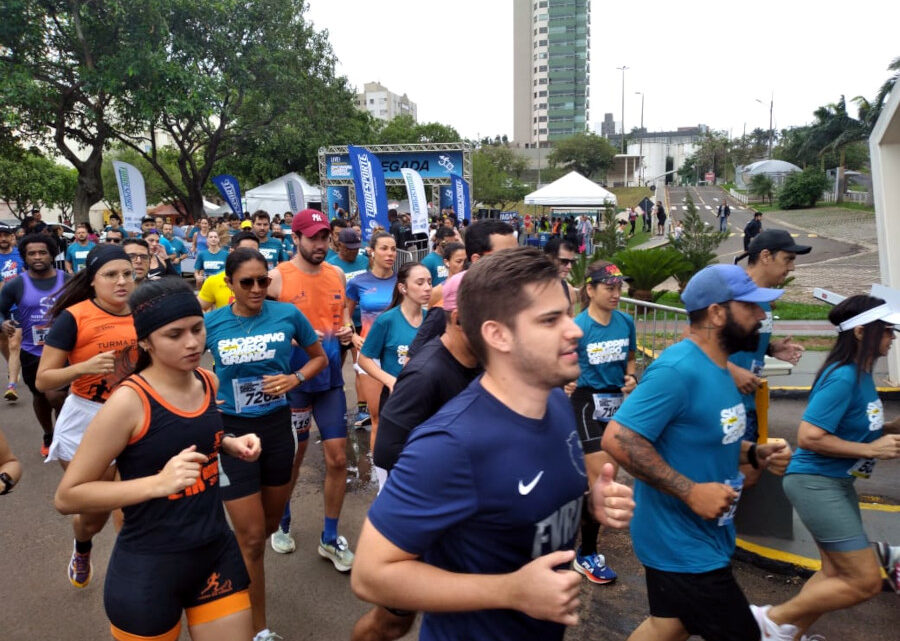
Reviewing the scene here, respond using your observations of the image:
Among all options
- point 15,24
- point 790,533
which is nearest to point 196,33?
point 15,24

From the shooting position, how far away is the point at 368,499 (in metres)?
5.78

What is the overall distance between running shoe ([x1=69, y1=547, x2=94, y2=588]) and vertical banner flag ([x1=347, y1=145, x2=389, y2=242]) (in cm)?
964

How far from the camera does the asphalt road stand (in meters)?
3.92

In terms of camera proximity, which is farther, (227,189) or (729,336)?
(227,189)

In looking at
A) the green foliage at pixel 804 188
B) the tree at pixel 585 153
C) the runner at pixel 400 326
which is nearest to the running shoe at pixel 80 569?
the runner at pixel 400 326

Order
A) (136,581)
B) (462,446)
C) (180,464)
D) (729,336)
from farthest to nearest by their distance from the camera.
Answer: (729,336) → (136,581) → (180,464) → (462,446)

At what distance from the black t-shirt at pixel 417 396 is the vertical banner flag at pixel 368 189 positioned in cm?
1079

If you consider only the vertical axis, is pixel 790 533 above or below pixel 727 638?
below

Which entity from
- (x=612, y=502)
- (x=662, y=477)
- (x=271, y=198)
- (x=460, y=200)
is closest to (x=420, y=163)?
(x=460, y=200)

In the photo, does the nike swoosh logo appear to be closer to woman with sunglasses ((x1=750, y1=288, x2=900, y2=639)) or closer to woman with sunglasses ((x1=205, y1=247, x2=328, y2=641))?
woman with sunglasses ((x1=750, y1=288, x2=900, y2=639))

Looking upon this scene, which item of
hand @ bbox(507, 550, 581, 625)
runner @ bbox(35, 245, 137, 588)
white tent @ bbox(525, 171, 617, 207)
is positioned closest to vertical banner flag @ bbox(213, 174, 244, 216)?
white tent @ bbox(525, 171, 617, 207)

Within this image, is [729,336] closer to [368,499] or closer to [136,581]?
[136,581]

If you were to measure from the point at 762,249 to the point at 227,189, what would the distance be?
21299 mm

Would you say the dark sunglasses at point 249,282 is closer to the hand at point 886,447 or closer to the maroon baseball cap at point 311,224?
the maroon baseball cap at point 311,224
